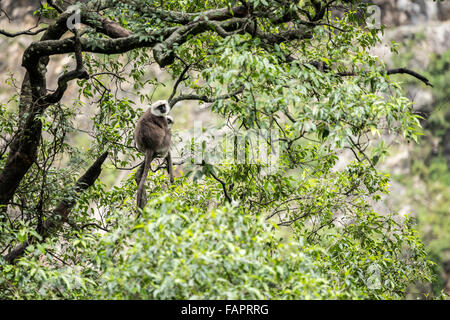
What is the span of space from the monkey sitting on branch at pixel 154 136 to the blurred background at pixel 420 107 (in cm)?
644

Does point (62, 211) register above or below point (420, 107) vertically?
below

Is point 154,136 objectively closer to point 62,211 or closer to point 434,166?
point 62,211

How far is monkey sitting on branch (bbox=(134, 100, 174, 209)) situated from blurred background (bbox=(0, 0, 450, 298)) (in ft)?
21.1

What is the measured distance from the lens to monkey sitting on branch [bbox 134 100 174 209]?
4.33 meters

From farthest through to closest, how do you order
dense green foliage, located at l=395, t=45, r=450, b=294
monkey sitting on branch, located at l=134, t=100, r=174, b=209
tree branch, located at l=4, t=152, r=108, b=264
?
dense green foliage, located at l=395, t=45, r=450, b=294
tree branch, located at l=4, t=152, r=108, b=264
monkey sitting on branch, located at l=134, t=100, r=174, b=209

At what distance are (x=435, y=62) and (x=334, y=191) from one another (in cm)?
937

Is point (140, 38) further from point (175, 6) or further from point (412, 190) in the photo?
point (412, 190)

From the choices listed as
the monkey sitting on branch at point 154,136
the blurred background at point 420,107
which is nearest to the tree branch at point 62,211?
the monkey sitting on branch at point 154,136

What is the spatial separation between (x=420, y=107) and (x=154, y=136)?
995 centimetres

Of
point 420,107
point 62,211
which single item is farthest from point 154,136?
point 420,107

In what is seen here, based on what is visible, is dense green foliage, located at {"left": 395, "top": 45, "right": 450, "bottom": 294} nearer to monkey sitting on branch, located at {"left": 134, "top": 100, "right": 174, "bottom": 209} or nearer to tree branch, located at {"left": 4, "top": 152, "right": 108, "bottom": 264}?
monkey sitting on branch, located at {"left": 134, "top": 100, "right": 174, "bottom": 209}

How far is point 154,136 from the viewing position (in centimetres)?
451

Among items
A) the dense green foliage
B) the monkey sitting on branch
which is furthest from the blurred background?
the monkey sitting on branch
